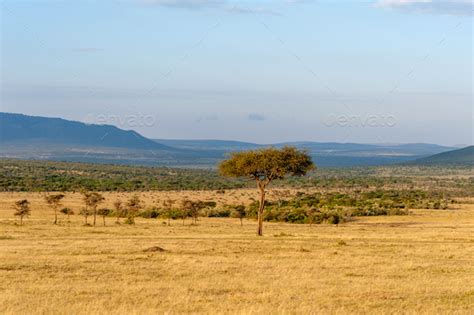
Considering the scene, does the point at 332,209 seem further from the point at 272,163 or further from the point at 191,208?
the point at 272,163

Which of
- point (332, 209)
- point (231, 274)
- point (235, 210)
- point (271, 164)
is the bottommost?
point (235, 210)

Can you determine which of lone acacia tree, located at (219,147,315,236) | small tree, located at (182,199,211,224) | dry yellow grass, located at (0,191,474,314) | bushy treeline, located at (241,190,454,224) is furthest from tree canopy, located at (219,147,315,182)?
small tree, located at (182,199,211,224)

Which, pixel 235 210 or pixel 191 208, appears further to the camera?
pixel 235 210

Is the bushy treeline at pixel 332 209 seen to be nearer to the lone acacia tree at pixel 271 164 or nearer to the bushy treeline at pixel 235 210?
the bushy treeline at pixel 235 210

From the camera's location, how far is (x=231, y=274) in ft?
79.6

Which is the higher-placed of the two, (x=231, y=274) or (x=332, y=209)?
(x=231, y=274)

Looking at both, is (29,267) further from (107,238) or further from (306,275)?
(107,238)

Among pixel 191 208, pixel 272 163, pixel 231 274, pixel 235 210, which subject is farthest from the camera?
pixel 235 210

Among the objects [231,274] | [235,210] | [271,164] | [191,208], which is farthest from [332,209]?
[231,274]

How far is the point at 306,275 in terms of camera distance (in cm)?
2391

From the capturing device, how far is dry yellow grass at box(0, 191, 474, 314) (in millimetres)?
18297

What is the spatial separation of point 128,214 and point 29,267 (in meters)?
37.4

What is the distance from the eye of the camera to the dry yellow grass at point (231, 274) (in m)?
18.3

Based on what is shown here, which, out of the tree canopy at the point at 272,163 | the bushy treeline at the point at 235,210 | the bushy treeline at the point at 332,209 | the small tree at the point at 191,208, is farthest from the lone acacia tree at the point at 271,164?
the small tree at the point at 191,208
